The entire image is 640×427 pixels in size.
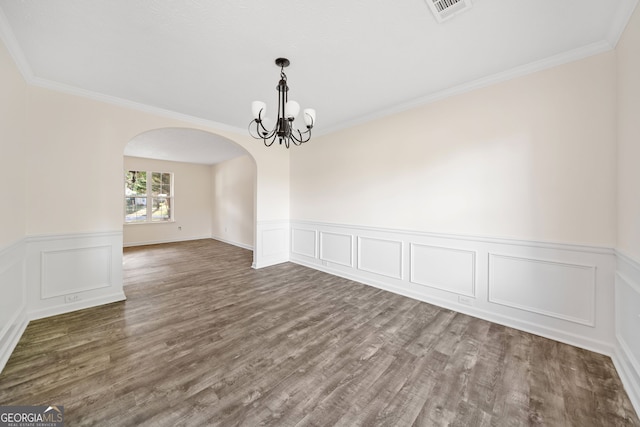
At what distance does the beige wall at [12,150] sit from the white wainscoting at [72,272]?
335 millimetres

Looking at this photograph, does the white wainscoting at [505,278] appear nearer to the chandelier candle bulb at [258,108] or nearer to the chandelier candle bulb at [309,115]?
the chandelier candle bulb at [309,115]

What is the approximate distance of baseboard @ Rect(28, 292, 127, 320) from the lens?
105 inches

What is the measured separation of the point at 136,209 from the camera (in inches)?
290

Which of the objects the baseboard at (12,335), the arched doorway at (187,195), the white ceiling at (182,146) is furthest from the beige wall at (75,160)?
the arched doorway at (187,195)

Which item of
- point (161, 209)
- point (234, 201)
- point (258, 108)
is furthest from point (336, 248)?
point (161, 209)

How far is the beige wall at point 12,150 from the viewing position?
200 cm

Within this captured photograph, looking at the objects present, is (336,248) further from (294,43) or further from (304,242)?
(294,43)

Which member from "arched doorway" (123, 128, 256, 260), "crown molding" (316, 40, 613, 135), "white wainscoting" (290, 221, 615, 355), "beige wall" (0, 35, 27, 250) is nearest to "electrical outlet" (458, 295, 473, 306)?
"white wainscoting" (290, 221, 615, 355)

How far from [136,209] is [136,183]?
0.81m

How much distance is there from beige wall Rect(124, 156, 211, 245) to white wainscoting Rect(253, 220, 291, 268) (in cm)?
477

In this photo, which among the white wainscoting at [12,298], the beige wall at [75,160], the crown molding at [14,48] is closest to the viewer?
the crown molding at [14,48]

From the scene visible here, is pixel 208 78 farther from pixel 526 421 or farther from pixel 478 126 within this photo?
pixel 526 421

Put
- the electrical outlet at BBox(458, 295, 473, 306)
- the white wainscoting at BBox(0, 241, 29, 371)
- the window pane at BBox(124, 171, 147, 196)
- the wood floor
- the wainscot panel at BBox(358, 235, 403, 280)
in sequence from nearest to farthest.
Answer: the wood floor < the white wainscoting at BBox(0, 241, 29, 371) < the electrical outlet at BBox(458, 295, 473, 306) < the wainscot panel at BBox(358, 235, 403, 280) < the window pane at BBox(124, 171, 147, 196)

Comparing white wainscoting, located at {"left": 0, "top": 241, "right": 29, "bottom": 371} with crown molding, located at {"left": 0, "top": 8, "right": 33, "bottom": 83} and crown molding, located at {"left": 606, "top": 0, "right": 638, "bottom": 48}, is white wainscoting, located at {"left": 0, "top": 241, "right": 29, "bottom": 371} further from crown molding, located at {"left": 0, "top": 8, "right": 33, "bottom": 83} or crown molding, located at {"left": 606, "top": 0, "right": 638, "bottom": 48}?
crown molding, located at {"left": 606, "top": 0, "right": 638, "bottom": 48}
